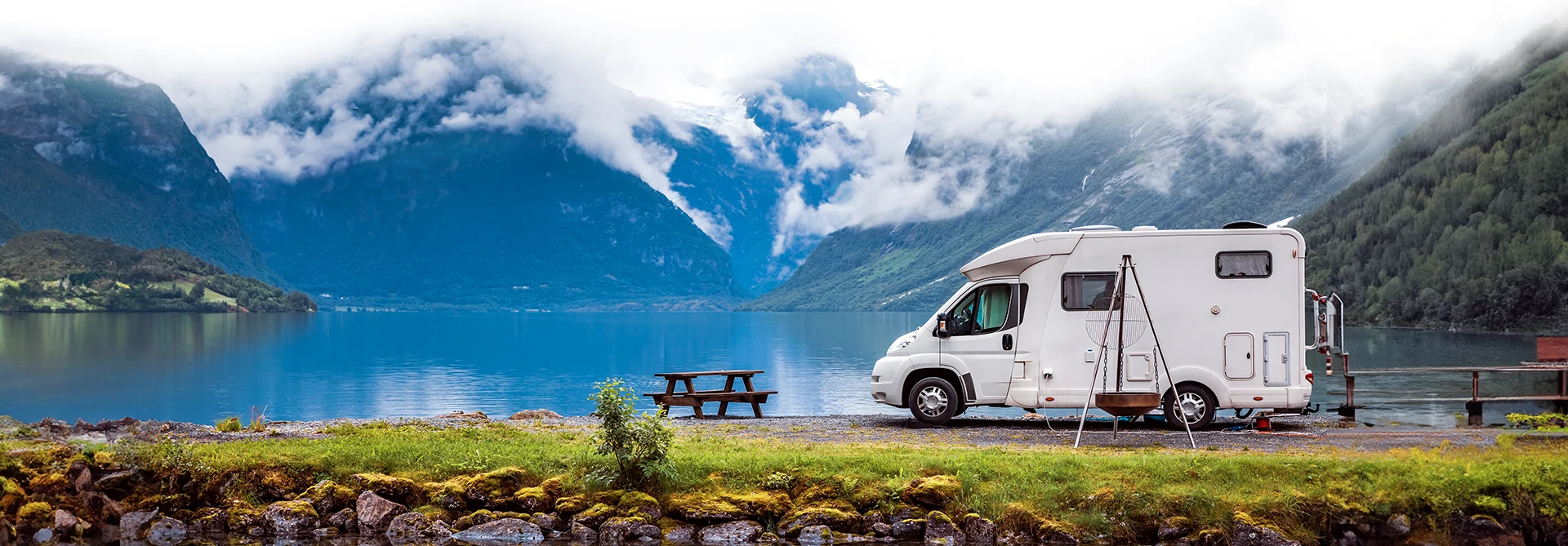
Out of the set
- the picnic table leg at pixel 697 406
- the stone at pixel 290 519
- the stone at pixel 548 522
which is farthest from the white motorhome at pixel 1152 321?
the stone at pixel 290 519

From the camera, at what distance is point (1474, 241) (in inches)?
6619

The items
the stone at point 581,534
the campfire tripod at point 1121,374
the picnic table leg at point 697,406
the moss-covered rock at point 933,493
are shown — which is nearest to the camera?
the moss-covered rock at point 933,493

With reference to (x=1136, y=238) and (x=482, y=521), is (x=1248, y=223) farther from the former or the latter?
(x=482, y=521)

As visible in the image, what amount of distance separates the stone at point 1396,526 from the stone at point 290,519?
1328 cm

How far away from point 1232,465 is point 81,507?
1508 centimetres

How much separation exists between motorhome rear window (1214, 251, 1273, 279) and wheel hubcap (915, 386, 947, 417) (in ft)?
17.8

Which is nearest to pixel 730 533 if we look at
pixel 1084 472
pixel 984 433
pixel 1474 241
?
pixel 1084 472

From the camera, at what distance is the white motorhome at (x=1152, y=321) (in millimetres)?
20000

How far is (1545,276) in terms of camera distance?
138 metres

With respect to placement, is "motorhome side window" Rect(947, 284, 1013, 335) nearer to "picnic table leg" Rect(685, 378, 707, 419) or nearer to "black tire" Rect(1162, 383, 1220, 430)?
"black tire" Rect(1162, 383, 1220, 430)

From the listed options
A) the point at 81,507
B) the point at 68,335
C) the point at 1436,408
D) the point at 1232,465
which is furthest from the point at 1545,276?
the point at 68,335

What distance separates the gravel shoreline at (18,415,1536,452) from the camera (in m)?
17.9

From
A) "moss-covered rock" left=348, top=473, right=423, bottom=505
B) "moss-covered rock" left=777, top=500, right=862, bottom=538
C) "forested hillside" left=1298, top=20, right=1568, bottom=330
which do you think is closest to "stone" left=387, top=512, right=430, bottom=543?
"moss-covered rock" left=348, top=473, right=423, bottom=505

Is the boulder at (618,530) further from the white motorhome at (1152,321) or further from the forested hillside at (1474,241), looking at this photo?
the forested hillside at (1474,241)
